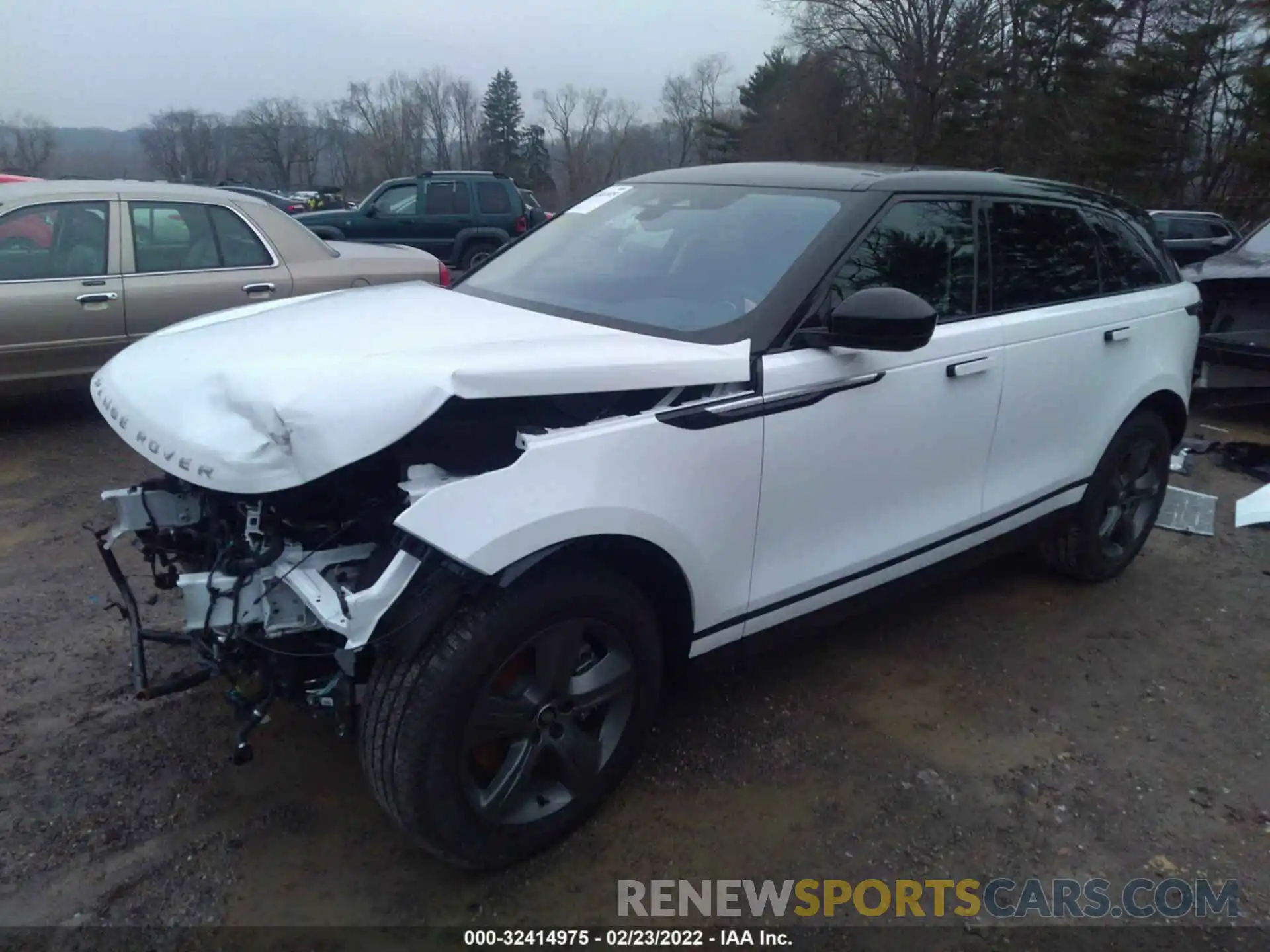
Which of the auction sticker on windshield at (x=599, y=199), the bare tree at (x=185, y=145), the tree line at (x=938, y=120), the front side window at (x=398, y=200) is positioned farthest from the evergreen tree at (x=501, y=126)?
the auction sticker on windshield at (x=599, y=199)

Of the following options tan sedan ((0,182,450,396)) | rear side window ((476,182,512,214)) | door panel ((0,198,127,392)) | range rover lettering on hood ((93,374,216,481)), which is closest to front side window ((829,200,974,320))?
range rover lettering on hood ((93,374,216,481))

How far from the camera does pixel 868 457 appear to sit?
2951 mm

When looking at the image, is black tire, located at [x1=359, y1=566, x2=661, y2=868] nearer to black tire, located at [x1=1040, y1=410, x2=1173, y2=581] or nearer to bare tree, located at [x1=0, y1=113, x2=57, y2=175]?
black tire, located at [x1=1040, y1=410, x2=1173, y2=581]

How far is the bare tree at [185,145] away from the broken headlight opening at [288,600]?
69344mm

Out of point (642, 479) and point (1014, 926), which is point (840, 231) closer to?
point (642, 479)

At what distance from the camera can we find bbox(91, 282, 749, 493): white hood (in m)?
2.09

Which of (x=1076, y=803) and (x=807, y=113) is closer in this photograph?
(x=1076, y=803)

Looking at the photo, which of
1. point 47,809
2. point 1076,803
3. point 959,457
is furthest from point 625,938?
point 959,457

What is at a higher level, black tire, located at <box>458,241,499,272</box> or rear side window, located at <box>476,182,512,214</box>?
rear side window, located at <box>476,182,512,214</box>

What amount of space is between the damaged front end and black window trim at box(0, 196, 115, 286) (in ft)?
14.1

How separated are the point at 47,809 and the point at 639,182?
2950mm

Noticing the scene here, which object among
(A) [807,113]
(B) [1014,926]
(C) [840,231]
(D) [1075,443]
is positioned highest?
(A) [807,113]

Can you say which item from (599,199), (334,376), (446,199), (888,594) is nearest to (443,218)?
(446,199)

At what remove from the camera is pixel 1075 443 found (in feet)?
12.7
